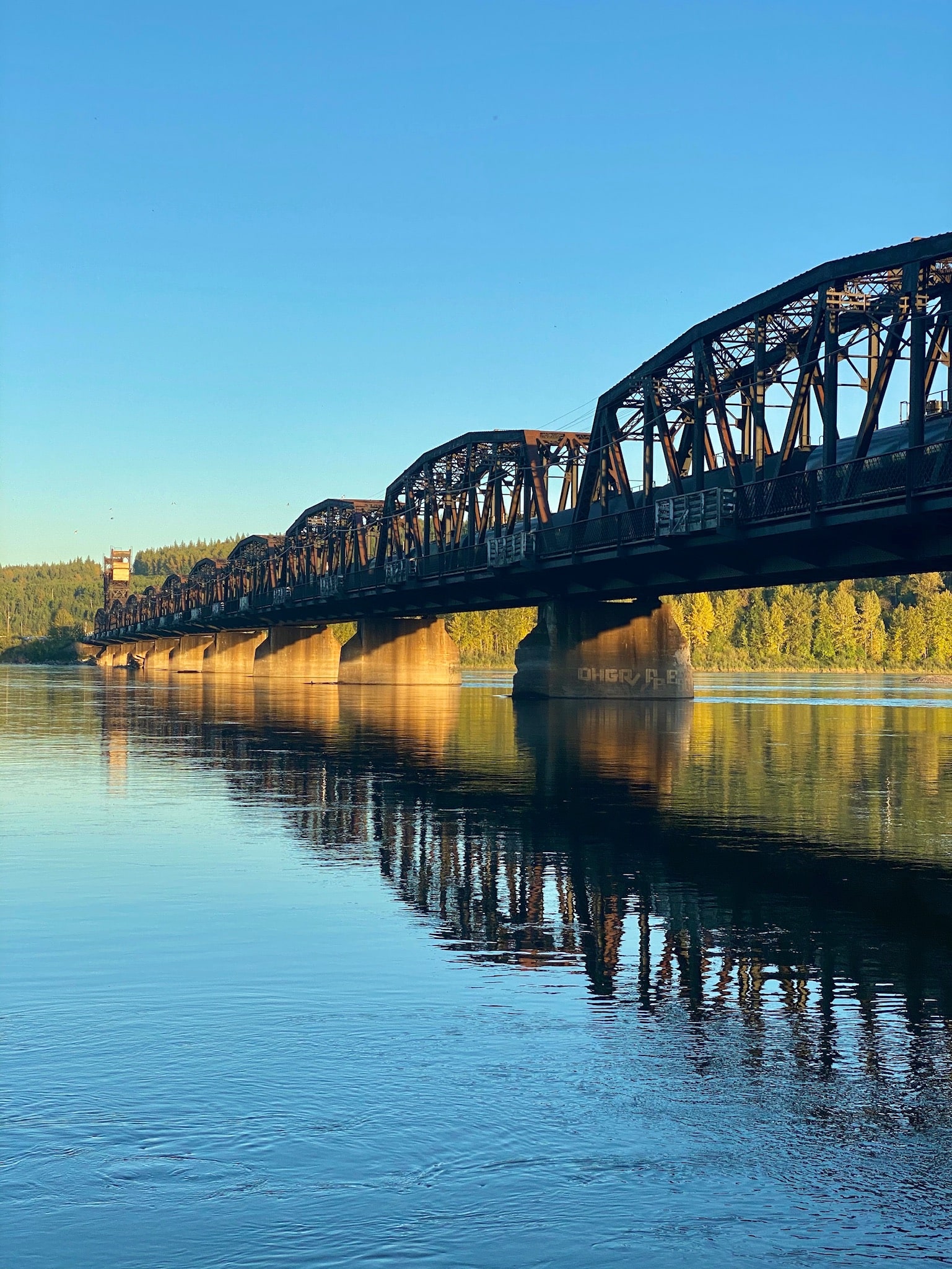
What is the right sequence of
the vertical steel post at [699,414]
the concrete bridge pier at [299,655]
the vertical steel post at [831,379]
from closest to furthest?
the vertical steel post at [831,379], the vertical steel post at [699,414], the concrete bridge pier at [299,655]

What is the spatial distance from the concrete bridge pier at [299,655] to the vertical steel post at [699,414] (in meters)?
111

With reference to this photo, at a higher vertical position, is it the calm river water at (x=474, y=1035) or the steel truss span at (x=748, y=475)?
the steel truss span at (x=748, y=475)

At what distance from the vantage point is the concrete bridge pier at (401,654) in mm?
127294

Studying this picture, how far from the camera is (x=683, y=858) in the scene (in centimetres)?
2322

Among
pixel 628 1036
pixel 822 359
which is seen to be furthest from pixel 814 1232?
pixel 822 359

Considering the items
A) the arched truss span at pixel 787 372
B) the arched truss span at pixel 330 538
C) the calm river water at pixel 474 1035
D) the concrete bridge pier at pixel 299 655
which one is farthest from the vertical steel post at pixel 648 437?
the concrete bridge pier at pixel 299 655

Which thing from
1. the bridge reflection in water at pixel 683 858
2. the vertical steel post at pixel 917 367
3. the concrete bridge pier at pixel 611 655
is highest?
the vertical steel post at pixel 917 367

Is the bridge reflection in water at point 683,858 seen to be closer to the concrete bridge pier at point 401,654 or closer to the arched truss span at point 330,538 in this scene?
the concrete bridge pier at point 401,654

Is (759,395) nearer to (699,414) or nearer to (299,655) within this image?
(699,414)

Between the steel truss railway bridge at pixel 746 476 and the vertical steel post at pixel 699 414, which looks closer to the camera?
the steel truss railway bridge at pixel 746 476

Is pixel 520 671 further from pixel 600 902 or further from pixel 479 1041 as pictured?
pixel 479 1041

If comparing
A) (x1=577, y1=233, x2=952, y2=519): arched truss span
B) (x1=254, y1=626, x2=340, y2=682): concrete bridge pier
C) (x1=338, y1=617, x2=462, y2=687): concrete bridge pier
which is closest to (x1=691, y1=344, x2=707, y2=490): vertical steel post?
(x1=577, y1=233, x2=952, y2=519): arched truss span

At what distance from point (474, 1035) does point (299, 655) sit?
163m

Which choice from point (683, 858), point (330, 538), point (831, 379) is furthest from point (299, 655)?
point (683, 858)
